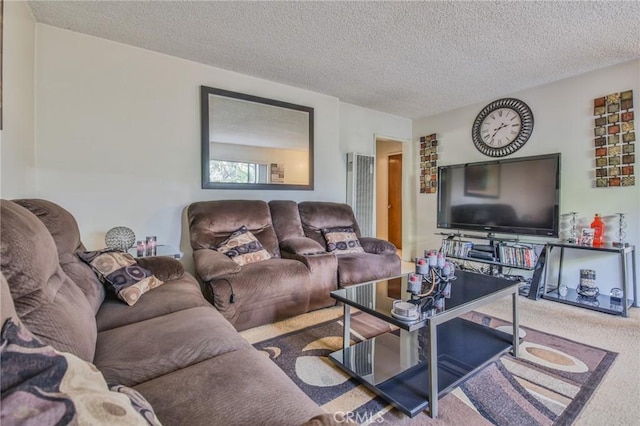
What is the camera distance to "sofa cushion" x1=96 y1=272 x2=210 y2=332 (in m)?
1.52

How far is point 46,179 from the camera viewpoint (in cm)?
245

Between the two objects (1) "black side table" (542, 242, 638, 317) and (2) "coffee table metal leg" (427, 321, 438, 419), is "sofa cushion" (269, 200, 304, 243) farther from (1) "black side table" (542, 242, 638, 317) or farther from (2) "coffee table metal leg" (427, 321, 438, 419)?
(1) "black side table" (542, 242, 638, 317)

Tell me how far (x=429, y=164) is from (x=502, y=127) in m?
1.13

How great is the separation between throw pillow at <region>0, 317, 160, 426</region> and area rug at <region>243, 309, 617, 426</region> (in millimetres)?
1126

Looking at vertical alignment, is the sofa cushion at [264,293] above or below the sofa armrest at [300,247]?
below

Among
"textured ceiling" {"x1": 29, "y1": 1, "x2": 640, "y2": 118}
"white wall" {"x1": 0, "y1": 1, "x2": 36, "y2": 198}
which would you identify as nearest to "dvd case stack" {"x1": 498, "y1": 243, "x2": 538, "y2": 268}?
"textured ceiling" {"x1": 29, "y1": 1, "x2": 640, "y2": 118}

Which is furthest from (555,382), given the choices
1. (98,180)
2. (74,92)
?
(74,92)

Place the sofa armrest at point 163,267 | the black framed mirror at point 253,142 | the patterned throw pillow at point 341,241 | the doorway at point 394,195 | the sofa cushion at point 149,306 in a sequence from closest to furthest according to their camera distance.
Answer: the sofa cushion at point 149,306 → the sofa armrest at point 163,267 → the black framed mirror at point 253,142 → the patterned throw pillow at point 341,241 → the doorway at point 394,195

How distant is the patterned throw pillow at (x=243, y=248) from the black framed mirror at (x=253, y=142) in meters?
0.71

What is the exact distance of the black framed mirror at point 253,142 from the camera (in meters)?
3.15

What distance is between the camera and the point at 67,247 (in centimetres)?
162

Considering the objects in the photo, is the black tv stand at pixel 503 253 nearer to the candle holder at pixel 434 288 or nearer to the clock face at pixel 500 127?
the clock face at pixel 500 127

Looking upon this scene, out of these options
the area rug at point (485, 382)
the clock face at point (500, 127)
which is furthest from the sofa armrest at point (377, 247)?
the clock face at point (500, 127)

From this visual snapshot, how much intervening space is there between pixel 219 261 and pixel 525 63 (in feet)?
11.1
